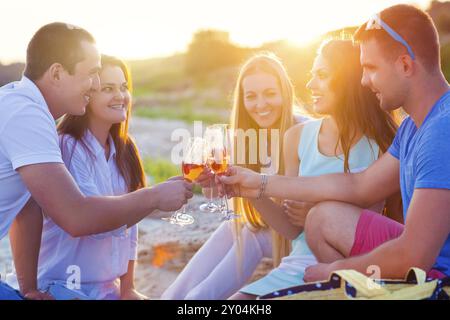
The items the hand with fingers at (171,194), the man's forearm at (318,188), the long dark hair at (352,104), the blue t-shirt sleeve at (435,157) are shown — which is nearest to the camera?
the blue t-shirt sleeve at (435,157)

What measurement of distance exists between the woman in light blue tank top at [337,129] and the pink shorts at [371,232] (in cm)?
65

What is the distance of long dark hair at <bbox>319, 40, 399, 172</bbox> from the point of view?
3926mm

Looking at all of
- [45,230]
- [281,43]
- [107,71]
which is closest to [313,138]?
[107,71]

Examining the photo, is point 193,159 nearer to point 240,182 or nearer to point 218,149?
point 218,149

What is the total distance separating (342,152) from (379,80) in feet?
2.68

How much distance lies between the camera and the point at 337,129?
400cm

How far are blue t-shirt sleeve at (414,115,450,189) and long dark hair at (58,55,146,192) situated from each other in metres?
2.07

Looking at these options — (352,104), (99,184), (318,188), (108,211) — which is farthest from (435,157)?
(99,184)

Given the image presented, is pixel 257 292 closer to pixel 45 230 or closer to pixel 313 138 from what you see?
pixel 313 138

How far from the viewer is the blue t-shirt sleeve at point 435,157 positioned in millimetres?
2764

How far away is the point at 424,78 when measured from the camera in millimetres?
3096

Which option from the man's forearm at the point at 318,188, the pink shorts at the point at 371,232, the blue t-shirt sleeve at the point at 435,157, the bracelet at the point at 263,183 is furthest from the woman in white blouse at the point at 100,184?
the blue t-shirt sleeve at the point at 435,157

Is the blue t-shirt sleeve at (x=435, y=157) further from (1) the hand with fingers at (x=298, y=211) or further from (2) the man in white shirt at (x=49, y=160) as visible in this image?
(2) the man in white shirt at (x=49, y=160)

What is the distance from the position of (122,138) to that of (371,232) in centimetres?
195
